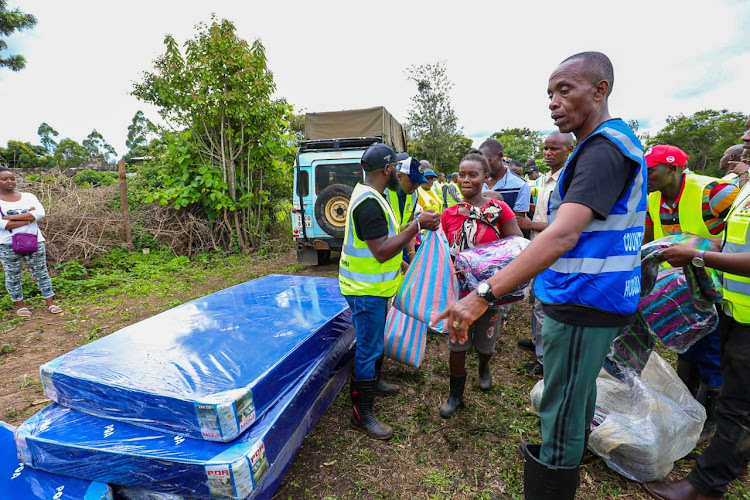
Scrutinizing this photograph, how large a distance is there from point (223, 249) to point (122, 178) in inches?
93.2

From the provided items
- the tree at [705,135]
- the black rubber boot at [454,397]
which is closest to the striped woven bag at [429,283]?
the black rubber boot at [454,397]

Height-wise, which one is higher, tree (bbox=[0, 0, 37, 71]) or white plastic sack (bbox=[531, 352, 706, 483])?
Result: tree (bbox=[0, 0, 37, 71])

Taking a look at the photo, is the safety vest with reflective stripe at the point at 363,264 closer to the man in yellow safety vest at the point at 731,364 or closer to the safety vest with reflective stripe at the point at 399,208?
the safety vest with reflective stripe at the point at 399,208

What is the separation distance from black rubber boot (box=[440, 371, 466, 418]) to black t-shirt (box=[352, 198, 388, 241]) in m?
1.26

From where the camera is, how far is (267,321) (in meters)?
2.56

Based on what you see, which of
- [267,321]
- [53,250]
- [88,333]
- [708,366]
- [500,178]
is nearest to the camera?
[708,366]

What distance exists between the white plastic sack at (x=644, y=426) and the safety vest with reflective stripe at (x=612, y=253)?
1.12m

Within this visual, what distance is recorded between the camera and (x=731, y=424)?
5.40 ft

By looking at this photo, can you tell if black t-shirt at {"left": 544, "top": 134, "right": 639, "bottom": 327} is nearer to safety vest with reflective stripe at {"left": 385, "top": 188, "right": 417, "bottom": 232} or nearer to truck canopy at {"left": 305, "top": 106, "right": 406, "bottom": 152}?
safety vest with reflective stripe at {"left": 385, "top": 188, "right": 417, "bottom": 232}

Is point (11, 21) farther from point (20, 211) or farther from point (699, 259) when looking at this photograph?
point (699, 259)

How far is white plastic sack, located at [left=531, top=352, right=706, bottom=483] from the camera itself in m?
1.90

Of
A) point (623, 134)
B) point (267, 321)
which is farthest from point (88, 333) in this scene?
point (623, 134)

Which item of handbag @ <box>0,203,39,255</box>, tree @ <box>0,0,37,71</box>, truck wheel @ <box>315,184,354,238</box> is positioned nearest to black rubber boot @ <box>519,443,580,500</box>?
truck wheel @ <box>315,184,354,238</box>

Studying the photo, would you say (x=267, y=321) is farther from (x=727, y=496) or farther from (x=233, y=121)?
(x=233, y=121)
